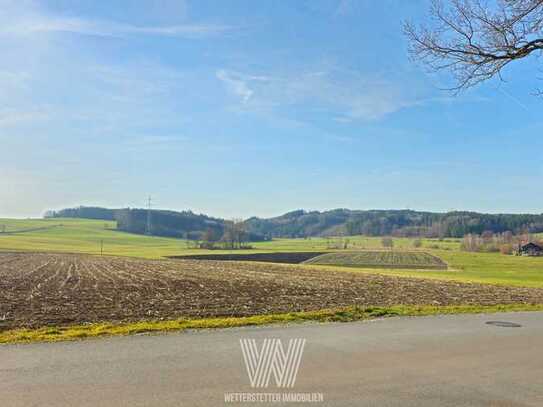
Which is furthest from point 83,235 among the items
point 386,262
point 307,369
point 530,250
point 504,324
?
point 307,369

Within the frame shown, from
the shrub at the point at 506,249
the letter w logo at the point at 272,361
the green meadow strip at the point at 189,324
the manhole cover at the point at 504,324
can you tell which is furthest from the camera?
the shrub at the point at 506,249

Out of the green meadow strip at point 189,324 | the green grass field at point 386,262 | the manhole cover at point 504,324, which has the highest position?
the manhole cover at point 504,324

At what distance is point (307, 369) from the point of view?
23.7ft

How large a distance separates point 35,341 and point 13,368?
86.3 inches

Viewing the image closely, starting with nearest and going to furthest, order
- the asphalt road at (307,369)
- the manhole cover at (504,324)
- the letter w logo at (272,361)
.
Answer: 1. the asphalt road at (307,369)
2. the letter w logo at (272,361)
3. the manhole cover at (504,324)

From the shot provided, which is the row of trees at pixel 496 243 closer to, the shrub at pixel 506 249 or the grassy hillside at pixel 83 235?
Answer: the shrub at pixel 506 249

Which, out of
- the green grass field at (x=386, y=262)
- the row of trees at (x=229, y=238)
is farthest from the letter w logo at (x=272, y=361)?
the row of trees at (x=229, y=238)

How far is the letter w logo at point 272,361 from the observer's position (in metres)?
6.70

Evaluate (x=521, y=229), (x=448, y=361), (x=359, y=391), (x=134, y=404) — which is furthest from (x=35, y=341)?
(x=521, y=229)

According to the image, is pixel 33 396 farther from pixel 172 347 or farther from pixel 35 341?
pixel 35 341

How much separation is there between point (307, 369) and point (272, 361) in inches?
24.5

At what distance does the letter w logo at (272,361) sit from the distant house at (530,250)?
382 feet

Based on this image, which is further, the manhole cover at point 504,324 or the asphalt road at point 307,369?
the manhole cover at point 504,324

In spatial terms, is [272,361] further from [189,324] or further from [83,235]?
[83,235]
